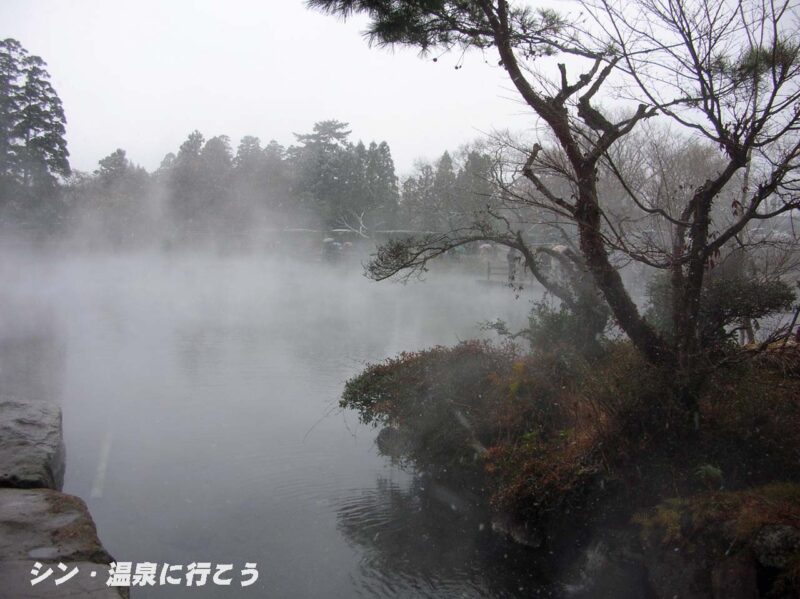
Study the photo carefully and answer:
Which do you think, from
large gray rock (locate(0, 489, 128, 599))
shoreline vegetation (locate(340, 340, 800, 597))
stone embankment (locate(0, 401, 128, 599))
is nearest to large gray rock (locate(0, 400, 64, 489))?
stone embankment (locate(0, 401, 128, 599))

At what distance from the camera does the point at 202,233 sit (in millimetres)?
28328

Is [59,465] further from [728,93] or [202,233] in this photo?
[202,233]

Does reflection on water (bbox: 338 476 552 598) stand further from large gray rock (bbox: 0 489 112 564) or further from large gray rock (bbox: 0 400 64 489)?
large gray rock (bbox: 0 400 64 489)

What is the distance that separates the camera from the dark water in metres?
4.54

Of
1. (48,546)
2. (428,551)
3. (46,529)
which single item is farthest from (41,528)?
(428,551)

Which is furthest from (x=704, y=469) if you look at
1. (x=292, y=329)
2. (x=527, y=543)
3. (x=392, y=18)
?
(x=292, y=329)

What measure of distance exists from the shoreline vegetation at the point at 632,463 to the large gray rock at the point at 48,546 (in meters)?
2.82

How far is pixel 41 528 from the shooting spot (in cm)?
365

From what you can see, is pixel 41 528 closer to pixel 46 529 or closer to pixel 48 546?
pixel 46 529

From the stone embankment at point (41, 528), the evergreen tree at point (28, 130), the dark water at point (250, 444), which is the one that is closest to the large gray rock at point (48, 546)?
the stone embankment at point (41, 528)

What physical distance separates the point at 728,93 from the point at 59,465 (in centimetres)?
614

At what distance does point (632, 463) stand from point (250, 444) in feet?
14.1

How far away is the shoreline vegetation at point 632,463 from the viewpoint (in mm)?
3400

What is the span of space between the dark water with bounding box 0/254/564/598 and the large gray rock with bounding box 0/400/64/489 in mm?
558
